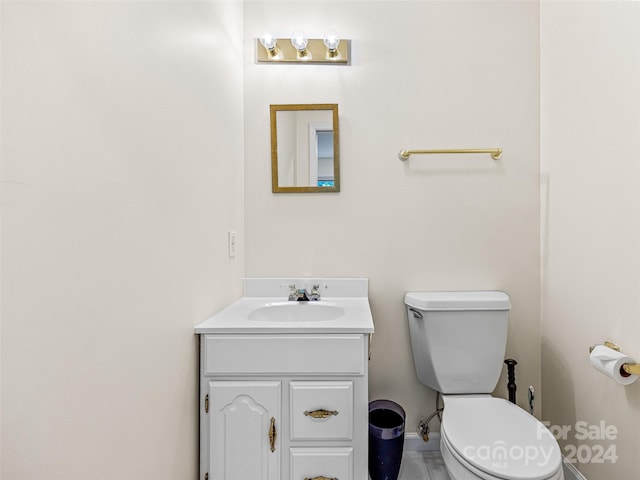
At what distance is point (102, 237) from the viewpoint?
2.28 feet

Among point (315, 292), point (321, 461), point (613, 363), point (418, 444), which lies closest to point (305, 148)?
point (315, 292)

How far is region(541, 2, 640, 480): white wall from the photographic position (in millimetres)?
1084

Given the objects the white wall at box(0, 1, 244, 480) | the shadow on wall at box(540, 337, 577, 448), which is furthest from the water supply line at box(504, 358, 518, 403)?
the white wall at box(0, 1, 244, 480)

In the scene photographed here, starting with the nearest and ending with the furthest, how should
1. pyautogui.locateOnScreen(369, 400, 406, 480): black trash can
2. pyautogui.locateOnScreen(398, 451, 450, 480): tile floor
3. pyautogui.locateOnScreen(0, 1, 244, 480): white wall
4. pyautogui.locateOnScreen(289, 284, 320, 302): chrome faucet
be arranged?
pyautogui.locateOnScreen(0, 1, 244, 480): white wall, pyautogui.locateOnScreen(369, 400, 406, 480): black trash can, pyautogui.locateOnScreen(398, 451, 450, 480): tile floor, pyautogui.locateOnScreen(289, 284, 320, 302): chrome faucet

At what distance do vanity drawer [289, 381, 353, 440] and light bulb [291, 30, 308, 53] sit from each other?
1.52 metres

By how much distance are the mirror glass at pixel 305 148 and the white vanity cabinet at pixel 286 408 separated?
82 centimetres

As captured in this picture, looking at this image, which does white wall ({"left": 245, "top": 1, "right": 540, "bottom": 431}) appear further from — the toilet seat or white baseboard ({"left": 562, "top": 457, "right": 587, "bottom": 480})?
the toilet seat

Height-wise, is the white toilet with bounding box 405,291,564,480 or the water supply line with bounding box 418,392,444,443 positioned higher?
the white toilet with bounding box 405,291,564,480

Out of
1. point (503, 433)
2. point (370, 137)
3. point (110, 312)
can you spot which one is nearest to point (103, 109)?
point (110, 312)

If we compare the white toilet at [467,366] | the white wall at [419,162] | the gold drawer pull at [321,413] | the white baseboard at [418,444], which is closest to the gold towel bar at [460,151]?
the white wall at [419,162]

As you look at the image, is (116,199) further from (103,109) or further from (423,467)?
(423,467)

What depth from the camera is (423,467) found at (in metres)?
1.49

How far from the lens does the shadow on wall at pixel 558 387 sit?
140 centimetres

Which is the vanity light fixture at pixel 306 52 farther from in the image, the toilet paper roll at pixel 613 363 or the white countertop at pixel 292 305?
the toilet paper roll at pixel 613 363
